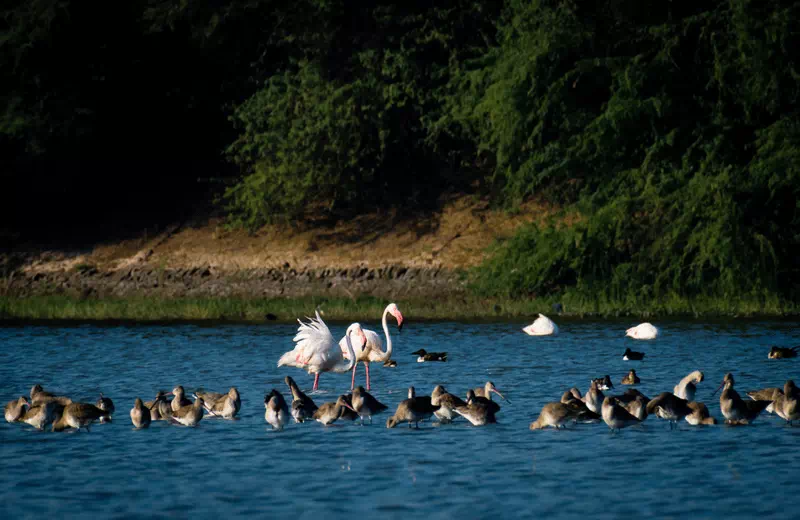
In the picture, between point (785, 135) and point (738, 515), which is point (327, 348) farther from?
point (785, 135)

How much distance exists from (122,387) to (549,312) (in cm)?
1309

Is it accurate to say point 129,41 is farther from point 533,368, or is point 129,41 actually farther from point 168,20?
point 533,368

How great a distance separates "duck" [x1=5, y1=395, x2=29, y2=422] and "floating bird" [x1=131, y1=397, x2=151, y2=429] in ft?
4.43

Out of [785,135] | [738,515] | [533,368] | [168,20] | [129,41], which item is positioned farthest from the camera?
[129,41]

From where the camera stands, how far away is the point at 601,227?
30.1 meters

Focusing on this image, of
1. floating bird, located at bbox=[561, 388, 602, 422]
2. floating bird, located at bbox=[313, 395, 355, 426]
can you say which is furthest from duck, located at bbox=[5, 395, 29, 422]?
floating bird, located at bbox=[561, 388, 602, 422]

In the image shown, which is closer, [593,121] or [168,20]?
[593,121]

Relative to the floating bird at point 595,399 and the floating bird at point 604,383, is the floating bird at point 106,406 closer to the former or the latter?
the floating bird at point 595,399

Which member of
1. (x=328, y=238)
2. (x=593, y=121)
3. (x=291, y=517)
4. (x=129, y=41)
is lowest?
(x=291, y=517)

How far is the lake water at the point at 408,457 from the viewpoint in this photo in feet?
35.3

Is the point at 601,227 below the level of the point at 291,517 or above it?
above

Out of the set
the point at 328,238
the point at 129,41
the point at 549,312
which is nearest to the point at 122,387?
the point at 549,312

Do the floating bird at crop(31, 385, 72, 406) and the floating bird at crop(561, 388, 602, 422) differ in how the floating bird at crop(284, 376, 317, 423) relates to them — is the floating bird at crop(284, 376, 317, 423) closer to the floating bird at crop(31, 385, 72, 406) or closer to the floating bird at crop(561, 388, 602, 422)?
the floating bird at crop(31, 385, 72, 406)

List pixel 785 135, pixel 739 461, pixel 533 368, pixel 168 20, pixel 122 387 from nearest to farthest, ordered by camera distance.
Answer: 1. pixel 739 461
2. pixel 122 387
3. pixel 533 368
4. pixel 785 135
5. pixel 168 20
